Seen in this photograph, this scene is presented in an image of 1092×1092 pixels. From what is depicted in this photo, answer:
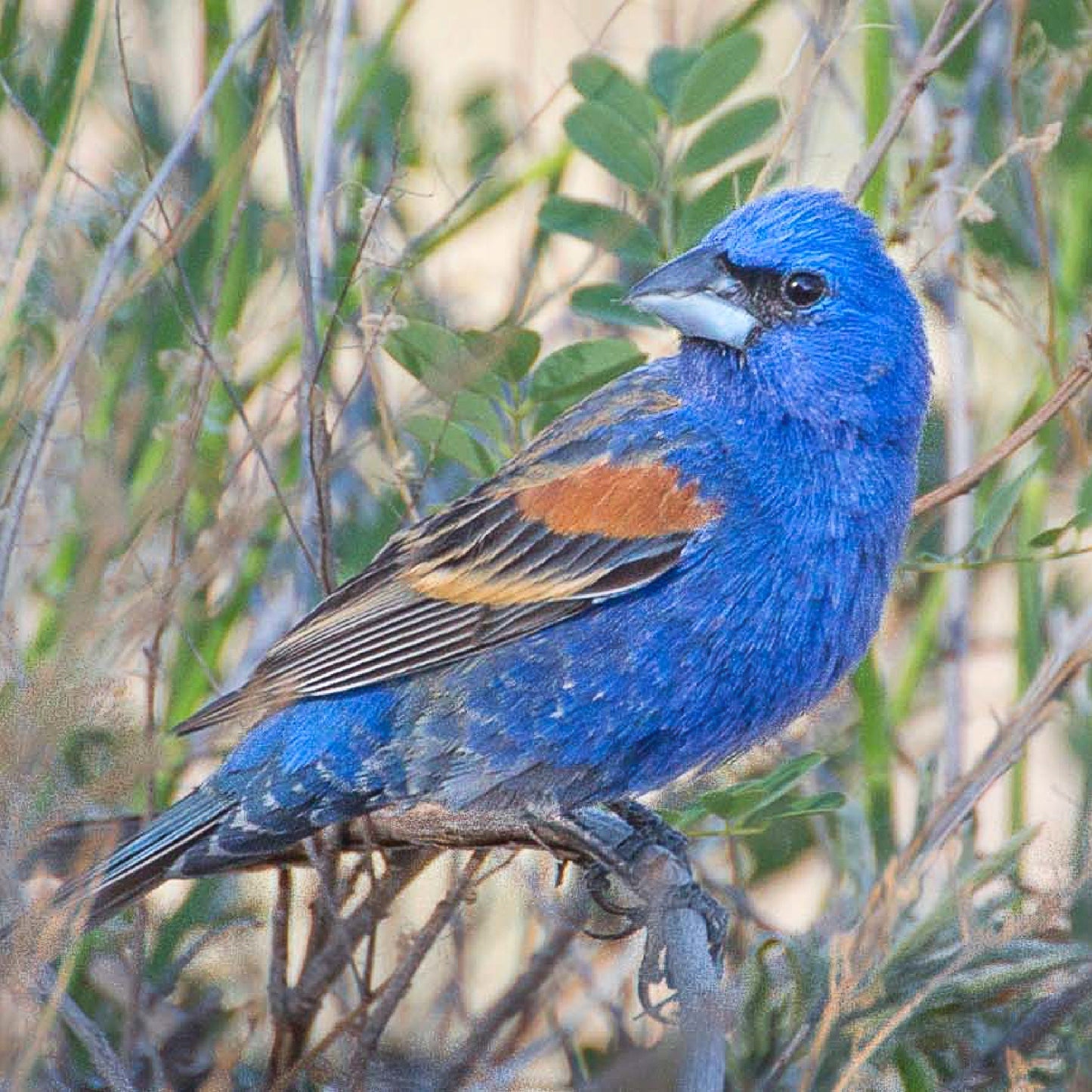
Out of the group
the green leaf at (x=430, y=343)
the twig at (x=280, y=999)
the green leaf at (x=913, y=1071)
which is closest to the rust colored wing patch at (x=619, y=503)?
the green leaf at (x=430, y=343)

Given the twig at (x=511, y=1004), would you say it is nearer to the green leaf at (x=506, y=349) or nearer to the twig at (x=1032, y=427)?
the green leaf at (x=506, y=349)

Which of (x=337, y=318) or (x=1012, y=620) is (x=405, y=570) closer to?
(x=337, y=318)

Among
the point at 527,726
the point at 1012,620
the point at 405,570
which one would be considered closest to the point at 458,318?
the point at 405,570

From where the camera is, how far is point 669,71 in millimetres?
3441

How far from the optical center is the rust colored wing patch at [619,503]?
302cm

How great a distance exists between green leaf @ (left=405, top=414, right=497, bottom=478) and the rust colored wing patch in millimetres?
148

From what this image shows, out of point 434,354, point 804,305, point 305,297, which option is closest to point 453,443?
point 434,354

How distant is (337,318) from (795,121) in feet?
2.52

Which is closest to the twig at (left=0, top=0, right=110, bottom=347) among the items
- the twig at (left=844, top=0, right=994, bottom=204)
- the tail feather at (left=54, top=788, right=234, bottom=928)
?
the tail feather at (left=54, top=788, right=234, bottom=928)

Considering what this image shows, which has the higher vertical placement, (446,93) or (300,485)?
(446,93)

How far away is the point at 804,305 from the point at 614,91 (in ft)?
1.89

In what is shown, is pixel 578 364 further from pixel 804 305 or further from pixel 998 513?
pixel 998 513

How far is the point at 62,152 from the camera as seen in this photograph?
3.02 m

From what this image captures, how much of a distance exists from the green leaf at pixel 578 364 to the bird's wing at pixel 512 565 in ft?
0.20
